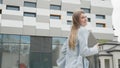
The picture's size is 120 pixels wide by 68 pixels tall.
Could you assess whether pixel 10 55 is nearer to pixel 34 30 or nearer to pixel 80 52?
pixel 34 30

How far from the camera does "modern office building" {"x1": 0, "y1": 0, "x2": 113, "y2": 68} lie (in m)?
27.8

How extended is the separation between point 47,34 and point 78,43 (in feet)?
89.7

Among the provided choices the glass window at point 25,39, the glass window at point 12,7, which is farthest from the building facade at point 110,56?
the glass window at point 12,7

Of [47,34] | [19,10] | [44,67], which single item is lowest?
[44,67]

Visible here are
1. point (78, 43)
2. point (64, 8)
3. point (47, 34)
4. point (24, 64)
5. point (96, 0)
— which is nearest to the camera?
point (78, 43)

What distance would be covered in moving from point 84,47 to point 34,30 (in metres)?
27.3

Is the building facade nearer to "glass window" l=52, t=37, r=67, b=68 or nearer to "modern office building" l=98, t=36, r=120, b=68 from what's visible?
"modern office building" l=98, t=36, r=120, b=68

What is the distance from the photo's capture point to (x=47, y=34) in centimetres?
3020

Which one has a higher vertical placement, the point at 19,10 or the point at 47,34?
the point at 19,10

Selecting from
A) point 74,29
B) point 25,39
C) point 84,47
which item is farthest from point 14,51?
point 84,47

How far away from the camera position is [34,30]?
29922 mm

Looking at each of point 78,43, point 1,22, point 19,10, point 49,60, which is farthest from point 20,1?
point 78,43

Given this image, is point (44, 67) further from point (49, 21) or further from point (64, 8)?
point (64, 8)

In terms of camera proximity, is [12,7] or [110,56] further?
[110,56]
